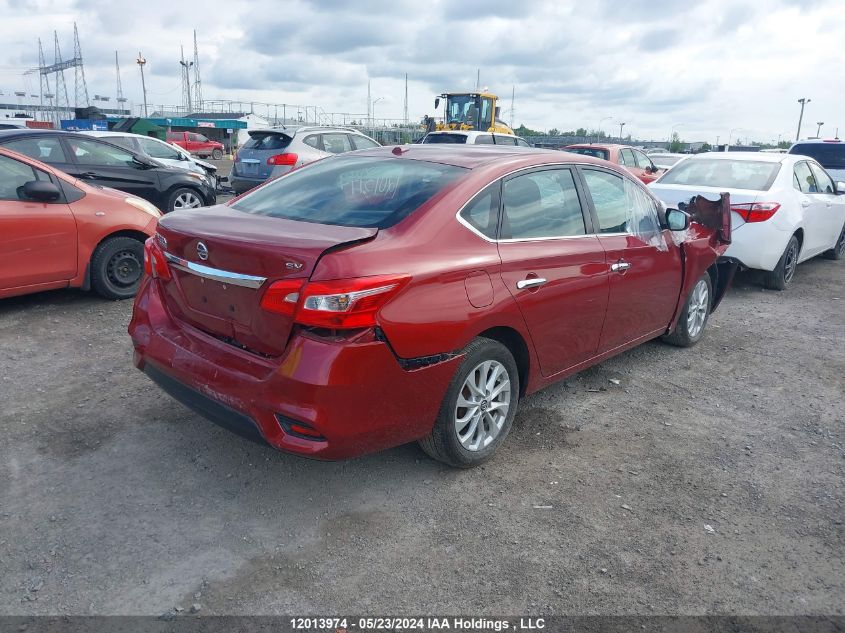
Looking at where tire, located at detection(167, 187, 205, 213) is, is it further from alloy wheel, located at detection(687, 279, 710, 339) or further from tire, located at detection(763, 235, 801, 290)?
tire, located at detection(763, 235, 801, 290)

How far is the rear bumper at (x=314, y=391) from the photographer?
2.78m

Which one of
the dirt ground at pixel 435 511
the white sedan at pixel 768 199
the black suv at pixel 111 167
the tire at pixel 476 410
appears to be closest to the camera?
the dirt ground at pixel 435 511

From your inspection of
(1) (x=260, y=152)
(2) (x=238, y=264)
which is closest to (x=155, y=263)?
(2) (x=238, y=264)

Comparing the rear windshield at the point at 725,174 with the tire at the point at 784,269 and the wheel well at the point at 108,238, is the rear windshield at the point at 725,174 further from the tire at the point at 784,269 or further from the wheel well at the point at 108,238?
the wheel well at the point at 108,238

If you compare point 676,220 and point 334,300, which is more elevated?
point 676,220

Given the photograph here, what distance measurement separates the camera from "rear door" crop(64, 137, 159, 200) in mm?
7961

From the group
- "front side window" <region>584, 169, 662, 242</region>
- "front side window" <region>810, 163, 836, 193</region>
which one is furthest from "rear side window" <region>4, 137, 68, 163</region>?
"front side window" <region>810, 163, 836, 193</region>

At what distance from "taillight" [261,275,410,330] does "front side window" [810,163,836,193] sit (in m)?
7.84

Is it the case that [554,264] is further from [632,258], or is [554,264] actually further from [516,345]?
[632,258]

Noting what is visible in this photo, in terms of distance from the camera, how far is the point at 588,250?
3.96 meters

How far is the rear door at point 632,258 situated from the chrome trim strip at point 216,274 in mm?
2235

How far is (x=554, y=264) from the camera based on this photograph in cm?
369

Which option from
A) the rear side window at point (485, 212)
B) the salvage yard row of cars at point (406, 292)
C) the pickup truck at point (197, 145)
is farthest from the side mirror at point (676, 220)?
the pickup truck at point (197, 145)

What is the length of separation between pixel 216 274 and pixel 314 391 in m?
0.77
